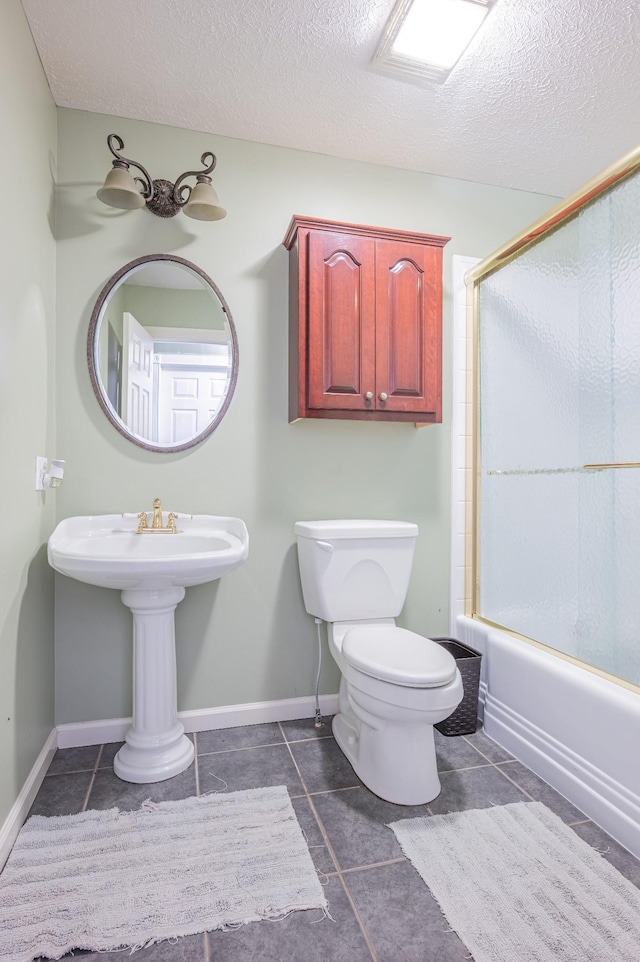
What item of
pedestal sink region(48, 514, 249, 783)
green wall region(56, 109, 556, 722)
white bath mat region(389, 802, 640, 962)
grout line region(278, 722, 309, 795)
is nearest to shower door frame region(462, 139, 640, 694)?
green wall region(56, 109, 556, 722)

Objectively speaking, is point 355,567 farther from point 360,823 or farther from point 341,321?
point 341,321

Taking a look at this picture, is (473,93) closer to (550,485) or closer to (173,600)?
(550,485)

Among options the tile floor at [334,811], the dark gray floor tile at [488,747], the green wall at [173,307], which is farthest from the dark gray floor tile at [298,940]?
the green wall at [173,307]

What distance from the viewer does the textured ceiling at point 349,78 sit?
162 centimetres

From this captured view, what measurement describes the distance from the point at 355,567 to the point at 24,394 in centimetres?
128

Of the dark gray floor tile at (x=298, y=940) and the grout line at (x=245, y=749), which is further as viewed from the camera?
the grout line at (x=245, y=749)

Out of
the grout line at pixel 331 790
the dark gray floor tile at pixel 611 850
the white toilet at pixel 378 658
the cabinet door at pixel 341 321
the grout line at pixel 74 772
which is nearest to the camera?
the dark gray floor tile at pixel 611 850

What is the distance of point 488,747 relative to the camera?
2010 millimetres

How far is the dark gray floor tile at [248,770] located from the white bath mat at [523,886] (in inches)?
17.5

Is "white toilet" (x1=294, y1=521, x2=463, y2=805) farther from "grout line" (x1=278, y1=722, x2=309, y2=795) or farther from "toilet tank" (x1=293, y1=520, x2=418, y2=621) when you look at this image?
"grout line" (x1=278, y1=722, x2=309, y2=795)

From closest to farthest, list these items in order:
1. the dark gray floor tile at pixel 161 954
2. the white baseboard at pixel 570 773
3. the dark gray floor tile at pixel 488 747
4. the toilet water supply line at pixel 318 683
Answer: the dark gray floor tile at pixel 161 954 < the white baseboard at pixel 570 773 < the dark gray floor tile at pixel 488 747 < the toilet water supply line at pixel 318 683

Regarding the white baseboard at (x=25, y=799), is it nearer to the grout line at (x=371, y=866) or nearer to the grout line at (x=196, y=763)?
the grout line at (x=196, y=763)

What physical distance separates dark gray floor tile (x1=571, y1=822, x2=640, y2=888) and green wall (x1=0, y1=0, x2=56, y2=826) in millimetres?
1613

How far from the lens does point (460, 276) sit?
2449 mm
